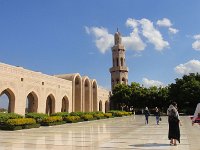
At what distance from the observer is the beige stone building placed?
24500 mm

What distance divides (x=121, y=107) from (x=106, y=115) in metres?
20.1

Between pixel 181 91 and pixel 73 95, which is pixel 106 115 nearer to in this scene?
pixel 73 95

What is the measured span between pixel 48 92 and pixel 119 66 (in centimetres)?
2948

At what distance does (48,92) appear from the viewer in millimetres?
30266

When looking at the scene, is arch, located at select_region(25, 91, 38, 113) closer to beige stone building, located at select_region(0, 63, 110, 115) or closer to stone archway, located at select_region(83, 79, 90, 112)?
beige stone building, located at select_region(0, 63, 110, 115)

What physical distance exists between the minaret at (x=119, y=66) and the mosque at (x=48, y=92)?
26.6 ft

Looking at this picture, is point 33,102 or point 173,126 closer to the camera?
point 173,126

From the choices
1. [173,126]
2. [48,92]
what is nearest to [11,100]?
[48,92]

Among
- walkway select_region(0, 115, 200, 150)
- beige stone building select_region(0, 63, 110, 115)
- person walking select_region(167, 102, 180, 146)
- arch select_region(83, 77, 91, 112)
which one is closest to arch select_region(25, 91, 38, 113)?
beige stone building select_region(0, 63, 110, 115)

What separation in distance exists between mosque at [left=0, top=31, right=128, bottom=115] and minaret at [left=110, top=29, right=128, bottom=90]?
8.12 metres

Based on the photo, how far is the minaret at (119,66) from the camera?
58.2m

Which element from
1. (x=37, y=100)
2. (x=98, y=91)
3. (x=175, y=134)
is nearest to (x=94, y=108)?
(x=98, y=91)

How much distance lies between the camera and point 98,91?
4519 cm

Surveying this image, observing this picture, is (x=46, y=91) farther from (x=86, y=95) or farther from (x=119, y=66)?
(x=119, y=66)
